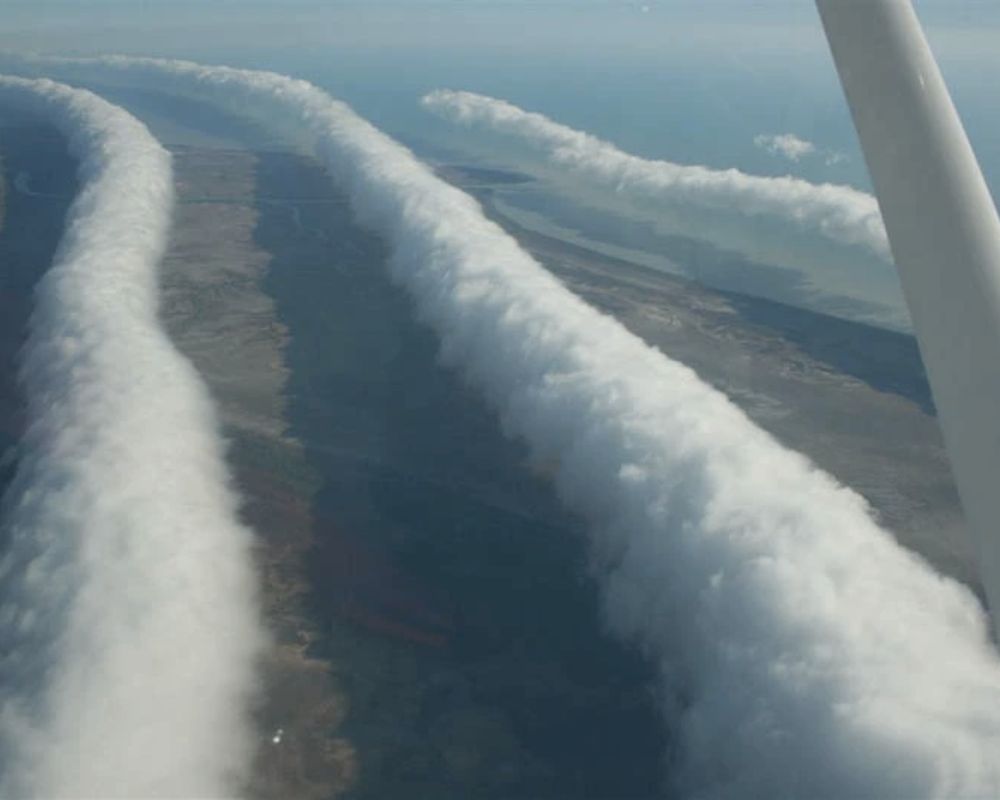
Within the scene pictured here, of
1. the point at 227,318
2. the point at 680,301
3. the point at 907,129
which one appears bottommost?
the point at 227,318

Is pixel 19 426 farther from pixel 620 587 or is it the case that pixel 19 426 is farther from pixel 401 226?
pixel 401 226

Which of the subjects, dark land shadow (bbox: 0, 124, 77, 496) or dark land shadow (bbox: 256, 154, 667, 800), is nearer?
dark land shadow (bbox: 256, 154, 667, 800)

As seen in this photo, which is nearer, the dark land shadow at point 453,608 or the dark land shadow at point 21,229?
the dark land shadow at point 453,608

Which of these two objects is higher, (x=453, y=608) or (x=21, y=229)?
(x=453, y=608)

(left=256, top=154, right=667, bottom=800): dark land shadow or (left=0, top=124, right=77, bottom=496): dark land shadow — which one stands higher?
(left=256, top=154, right=667, bottom=800): dark land shadow

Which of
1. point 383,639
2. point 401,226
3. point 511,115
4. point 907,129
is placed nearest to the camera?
point 907,129

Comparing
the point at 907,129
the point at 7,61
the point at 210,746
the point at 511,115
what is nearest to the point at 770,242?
the point at 511,115

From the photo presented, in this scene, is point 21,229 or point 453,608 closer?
point 453,608

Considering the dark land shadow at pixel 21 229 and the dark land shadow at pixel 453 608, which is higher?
the dark land shadow at pixel 453 608
